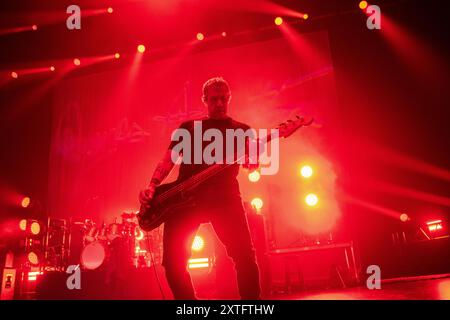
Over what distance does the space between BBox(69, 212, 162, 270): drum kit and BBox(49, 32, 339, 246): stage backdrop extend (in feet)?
4.47

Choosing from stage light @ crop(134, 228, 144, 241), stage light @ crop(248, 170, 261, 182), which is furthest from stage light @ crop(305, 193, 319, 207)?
stage light @ crop(134, 228, 144, 241)

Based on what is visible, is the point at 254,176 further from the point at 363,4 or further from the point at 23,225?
the point at 23,225

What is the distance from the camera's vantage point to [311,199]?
657cm

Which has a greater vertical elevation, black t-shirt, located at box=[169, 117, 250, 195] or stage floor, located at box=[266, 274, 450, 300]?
black t-shirt, located at box=[169, 117, 250, 195]

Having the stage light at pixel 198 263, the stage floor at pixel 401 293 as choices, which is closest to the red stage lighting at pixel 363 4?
the stage floor at pixel 401 293

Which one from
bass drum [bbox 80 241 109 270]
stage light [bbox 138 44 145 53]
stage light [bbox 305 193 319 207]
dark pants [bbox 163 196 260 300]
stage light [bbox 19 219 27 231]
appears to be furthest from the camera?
stage light [bbox 138 44 145 53]

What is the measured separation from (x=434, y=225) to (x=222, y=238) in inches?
180

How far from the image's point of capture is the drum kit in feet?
18.7

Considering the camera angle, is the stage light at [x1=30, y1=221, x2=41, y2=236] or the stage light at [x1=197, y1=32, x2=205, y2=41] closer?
the stage light at [x1=30, y1=221, x2=41, y2=236]

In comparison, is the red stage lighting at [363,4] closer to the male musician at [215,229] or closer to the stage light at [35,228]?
the male musician at [215,229]

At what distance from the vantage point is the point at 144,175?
25.0ft

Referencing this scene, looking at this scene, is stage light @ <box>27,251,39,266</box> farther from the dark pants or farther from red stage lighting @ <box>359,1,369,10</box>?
red stage lighting @ <box>359,1,369,10</box>
